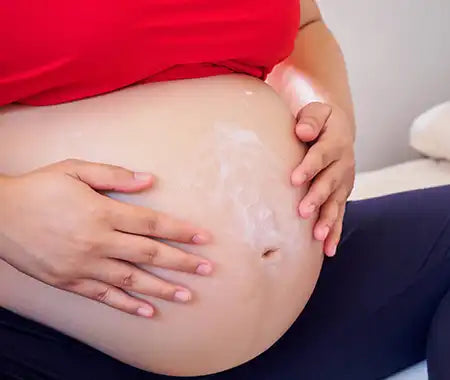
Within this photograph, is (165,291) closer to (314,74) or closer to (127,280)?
(127,280)

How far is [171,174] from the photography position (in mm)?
683

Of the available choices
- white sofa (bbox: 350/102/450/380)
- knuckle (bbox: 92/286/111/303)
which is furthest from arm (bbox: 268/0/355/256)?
white sofa (bbox: 350/102/450/380)

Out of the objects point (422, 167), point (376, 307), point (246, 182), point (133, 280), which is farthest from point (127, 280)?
point (422, 167)

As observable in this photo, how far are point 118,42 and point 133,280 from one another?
23 cm

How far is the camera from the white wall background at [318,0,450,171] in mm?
1592

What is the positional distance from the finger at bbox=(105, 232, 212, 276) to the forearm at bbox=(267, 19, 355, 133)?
0.38 meters

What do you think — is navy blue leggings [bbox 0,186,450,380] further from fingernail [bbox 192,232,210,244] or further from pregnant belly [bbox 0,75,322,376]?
fingernail [bbox 192,232,210,244]

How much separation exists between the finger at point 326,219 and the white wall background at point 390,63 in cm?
85

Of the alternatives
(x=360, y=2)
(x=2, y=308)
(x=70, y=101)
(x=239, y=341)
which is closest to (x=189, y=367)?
(x=239, y=341)

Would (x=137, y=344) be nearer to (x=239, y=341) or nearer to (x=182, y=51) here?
(x=239, y=341)

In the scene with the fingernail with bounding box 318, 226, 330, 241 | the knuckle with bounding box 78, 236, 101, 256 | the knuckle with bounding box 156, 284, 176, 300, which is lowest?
the fingernail with bounding box 318, 226, 330, 241

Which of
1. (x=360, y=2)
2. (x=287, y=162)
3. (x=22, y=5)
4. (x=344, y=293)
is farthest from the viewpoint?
(x=360, y=2)

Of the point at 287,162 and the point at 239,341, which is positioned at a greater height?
the point at 287,162

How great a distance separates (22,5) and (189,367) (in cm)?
41
